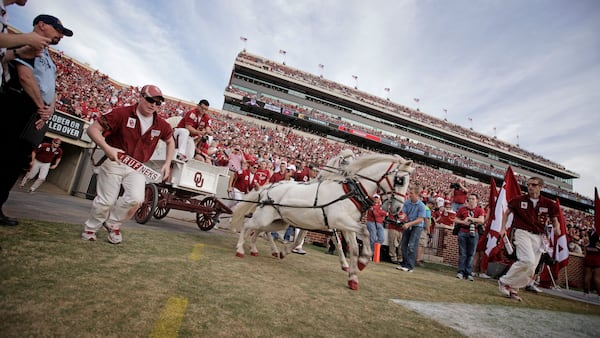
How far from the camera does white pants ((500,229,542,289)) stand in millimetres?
5305

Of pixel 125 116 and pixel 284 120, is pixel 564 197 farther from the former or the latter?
pixel 125 116

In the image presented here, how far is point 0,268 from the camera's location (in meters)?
2.24

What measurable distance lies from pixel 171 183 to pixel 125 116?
2690 millimetres

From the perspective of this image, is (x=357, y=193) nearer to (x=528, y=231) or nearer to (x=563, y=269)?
(x=528, y=231)

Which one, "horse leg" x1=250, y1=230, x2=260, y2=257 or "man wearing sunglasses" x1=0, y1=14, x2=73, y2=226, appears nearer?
"man wearing sunglasses" x1=0, y1=14, x2=73, y2=226

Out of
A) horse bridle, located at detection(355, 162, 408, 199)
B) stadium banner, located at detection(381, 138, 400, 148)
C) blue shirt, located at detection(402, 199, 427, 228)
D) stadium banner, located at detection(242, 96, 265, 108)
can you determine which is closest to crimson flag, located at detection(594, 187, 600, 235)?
blue shirt, located at detection(402, 199, 427, 228)

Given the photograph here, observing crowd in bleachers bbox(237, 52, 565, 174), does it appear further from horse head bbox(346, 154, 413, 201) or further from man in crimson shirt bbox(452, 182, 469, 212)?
horse head bbox(346, 154, 413, 201)

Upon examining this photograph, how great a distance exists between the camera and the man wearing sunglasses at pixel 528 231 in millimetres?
5387

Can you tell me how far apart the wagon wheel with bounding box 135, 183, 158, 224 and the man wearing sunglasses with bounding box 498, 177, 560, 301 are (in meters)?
7.41

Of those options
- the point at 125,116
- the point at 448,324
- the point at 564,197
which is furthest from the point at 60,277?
the point at 564,197

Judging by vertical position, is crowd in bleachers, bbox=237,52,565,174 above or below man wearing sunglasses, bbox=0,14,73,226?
above

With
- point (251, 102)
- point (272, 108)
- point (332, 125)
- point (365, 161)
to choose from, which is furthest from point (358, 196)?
point (332, 125)

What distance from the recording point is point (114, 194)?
3.71 metres

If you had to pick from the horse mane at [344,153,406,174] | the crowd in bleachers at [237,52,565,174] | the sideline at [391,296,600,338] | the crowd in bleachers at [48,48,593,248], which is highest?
the crowd in bleachers at [237,52,565,174]
